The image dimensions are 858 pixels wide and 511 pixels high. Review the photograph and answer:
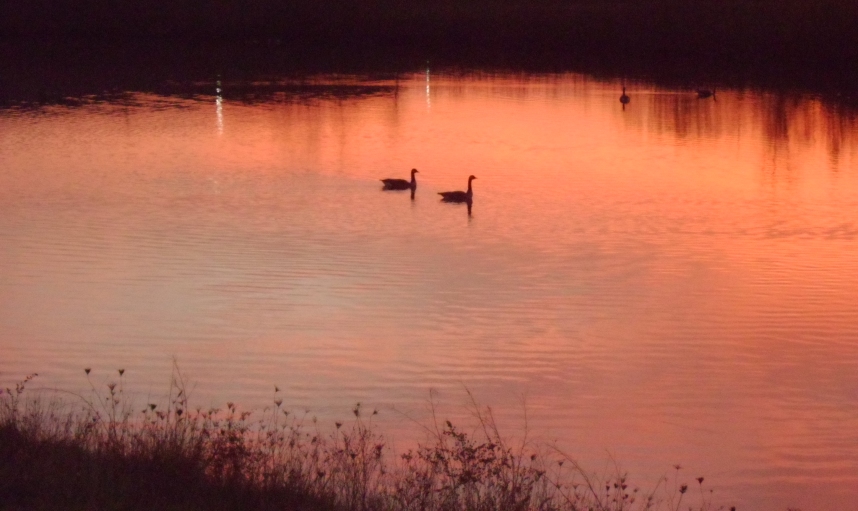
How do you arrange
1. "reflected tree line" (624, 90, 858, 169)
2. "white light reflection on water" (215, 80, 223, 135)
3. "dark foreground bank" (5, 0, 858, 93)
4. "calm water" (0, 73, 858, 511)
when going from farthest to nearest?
1. "dark foreground bank" (5, 0, 858, 93)
2. "white light reflection on water" (215, 80, 223, 135)
3. "reflected tree line" (624, 90, 858, 169)
4. "calm water" (0, 73, 858, 511)

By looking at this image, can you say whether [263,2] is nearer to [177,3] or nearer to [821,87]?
[177,3]

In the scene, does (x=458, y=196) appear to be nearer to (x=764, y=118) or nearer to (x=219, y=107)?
(x=764, y=118)

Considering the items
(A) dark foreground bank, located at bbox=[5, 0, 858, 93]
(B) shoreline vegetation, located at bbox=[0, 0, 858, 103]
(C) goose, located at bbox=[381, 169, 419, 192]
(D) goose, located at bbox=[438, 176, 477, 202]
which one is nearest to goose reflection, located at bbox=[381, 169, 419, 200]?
(C) goose, located at bbox=[381, 169, 419, 192]

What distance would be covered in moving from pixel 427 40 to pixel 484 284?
41.9m

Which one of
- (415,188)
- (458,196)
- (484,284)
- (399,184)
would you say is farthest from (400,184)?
(484,284)

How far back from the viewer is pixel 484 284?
11422 mm

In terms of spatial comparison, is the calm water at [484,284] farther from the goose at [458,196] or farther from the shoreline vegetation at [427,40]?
the shoreline vegetation at [427,40]

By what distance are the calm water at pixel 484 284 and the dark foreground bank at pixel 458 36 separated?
1794 centimetres

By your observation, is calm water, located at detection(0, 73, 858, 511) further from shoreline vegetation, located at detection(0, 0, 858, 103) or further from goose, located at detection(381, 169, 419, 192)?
shoreline vegetation, located at detection(0, 0, 858, 103)

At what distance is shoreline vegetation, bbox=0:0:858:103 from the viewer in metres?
38.6

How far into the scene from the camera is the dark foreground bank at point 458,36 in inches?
1609

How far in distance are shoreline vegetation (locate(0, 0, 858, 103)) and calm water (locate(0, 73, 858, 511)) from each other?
14037mm

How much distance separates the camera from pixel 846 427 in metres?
7.57

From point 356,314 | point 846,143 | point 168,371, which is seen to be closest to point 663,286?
point 356,314
